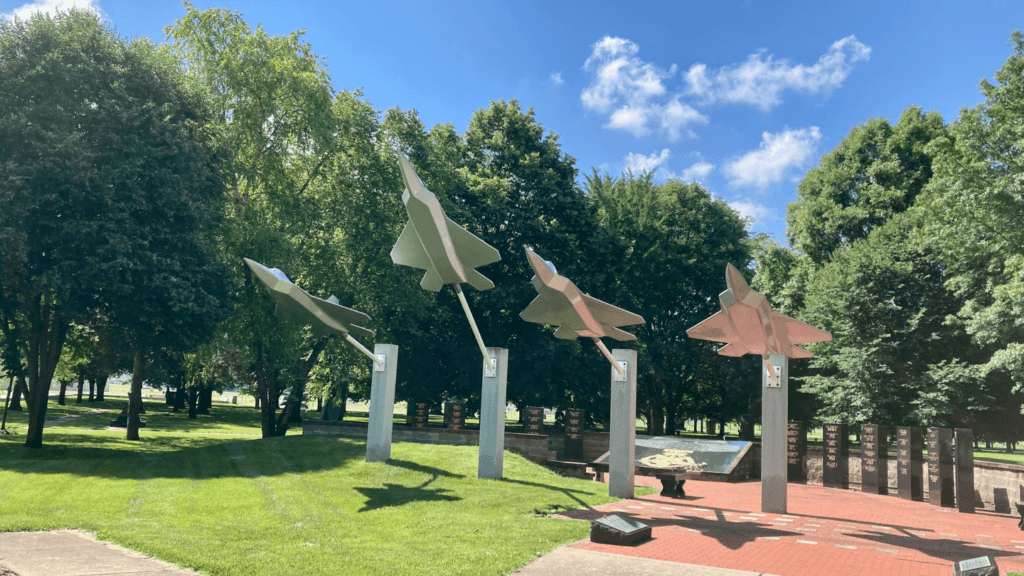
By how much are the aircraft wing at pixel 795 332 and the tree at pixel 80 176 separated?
18932mm

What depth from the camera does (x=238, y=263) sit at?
27875 mm

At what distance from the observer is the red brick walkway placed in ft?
32.7

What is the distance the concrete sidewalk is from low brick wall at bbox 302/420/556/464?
15.0 m

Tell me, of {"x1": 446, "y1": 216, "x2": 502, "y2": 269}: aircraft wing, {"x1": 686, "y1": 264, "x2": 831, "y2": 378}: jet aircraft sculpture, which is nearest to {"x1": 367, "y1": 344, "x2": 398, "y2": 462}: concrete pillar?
{"x1": 446, "y1": 216, "x2": 502, "y2": 269}: aircraft wing

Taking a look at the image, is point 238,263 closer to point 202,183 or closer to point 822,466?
point 202,183

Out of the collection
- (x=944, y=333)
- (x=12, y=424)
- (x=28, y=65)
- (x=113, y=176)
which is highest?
(x=28, y=65)

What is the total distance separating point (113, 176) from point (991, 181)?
97.5 feet

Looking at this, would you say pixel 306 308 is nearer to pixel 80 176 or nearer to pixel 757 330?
pixel 80 176

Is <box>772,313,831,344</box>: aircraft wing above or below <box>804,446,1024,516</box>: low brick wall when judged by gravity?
above

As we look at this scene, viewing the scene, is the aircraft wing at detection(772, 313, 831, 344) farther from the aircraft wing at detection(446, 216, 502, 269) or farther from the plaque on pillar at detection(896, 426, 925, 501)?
the plaque on pillar at detection(896, 426, 925, 501)

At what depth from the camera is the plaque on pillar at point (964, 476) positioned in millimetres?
18406

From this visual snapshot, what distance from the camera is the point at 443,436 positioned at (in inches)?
1041

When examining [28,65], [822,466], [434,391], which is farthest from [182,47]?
[822,466]

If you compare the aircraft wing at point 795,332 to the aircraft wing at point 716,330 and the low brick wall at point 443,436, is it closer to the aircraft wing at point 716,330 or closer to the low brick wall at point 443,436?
the aircraft wing at point 716,330
